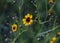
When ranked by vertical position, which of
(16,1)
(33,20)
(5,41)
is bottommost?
(5,41)

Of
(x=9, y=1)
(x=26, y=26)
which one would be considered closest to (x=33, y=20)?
(x=26, y=26)

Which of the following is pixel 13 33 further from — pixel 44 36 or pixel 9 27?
pixel 44 36

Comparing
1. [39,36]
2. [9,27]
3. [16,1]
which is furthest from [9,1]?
[39,36]

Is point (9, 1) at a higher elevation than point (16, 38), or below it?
higher

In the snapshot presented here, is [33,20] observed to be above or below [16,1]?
below

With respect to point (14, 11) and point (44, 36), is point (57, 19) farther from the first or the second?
point (14, 11)

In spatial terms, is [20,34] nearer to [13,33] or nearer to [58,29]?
[13,33]

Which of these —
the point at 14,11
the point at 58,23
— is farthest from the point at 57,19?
the point at 14,11
